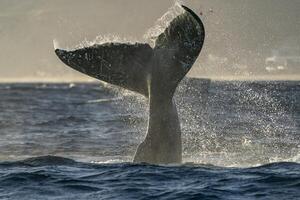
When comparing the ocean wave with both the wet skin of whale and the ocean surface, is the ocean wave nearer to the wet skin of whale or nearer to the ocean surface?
the ocean surface

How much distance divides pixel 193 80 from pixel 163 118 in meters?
71.4

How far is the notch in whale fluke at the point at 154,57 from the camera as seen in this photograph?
14.4 m

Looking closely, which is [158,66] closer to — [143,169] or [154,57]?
[154,57]

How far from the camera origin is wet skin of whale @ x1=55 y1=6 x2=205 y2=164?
14445 mm

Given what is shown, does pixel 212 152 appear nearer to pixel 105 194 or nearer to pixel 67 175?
pixel 67 175

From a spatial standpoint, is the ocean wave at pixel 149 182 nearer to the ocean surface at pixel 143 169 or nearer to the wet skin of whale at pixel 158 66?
the ocean surface at pixel 143 169

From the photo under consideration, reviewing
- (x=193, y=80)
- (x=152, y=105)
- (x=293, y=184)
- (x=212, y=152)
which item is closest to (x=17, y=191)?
(x=152, y=105)

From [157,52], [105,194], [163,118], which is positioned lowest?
[105,194]

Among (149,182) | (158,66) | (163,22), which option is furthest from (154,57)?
(149,182)

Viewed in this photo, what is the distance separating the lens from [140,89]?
48.5 ft

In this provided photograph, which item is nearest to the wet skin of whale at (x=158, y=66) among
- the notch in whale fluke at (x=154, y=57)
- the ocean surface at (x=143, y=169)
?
the notch in whale fluke at (x=154, y=57)

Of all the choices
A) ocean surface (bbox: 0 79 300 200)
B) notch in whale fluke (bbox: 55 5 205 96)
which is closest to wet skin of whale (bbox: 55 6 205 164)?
notch in whale fluke (bbox: 55 5 205 96)

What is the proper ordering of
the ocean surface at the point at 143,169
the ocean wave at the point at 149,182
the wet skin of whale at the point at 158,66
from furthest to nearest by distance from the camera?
1. the wet skin of whale at the point at 158,66
2. the ocean surface at the point at 143,169
3. the ocean wave at the point at 149,182

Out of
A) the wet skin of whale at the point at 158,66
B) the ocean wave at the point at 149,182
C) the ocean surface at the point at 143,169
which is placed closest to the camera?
the ocean wave at the point at 149,182
